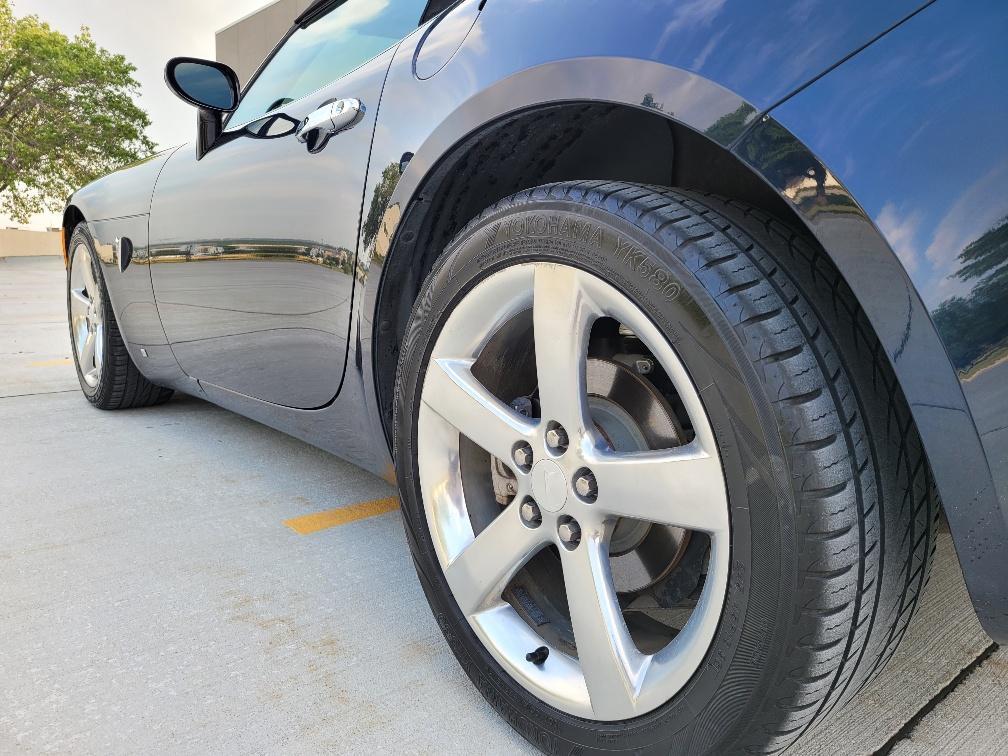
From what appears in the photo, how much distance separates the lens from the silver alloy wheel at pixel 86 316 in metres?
3.51

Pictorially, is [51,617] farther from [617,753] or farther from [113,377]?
[113,377]

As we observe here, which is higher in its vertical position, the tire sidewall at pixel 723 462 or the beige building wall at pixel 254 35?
the beige building wall at pixel 254 35

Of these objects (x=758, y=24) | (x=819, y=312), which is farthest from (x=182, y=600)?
(x=758, y=24)

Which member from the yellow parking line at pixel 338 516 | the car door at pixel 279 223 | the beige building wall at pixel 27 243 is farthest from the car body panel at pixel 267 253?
the beige building wall at pixel 27 243

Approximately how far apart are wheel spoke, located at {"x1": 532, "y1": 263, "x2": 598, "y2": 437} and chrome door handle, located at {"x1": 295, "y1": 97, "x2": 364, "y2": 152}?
775 mm

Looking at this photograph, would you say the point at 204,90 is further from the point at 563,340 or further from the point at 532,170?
the point at 563,340

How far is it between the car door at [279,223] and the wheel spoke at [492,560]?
655 mm

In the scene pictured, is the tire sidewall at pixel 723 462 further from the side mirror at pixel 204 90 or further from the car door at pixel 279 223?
the side mirror at pixel 204 90

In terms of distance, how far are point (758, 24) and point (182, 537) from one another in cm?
194

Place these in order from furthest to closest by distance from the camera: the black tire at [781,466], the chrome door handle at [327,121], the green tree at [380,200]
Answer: the chrome door handle at [327,121], the green tree at [380,200], the black tire at [781,466]

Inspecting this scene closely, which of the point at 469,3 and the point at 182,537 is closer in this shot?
the point at 469,3

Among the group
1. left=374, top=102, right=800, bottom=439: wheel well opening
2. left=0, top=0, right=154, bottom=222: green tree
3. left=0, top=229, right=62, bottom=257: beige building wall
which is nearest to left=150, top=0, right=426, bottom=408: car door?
left=374, top=102, right=800, bottom=439: wheel well opening

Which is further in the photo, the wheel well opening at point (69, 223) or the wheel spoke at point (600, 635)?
the wheel well opening at point (69, 223)

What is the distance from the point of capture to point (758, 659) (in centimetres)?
95
